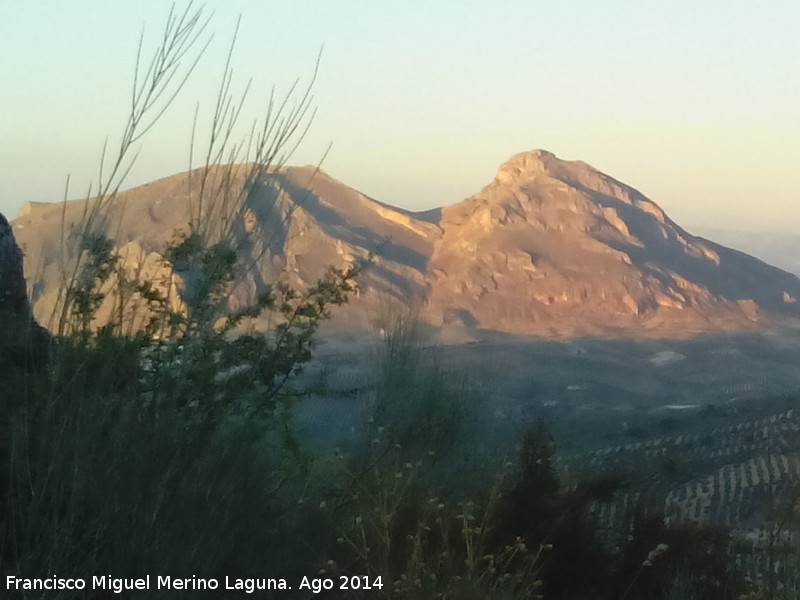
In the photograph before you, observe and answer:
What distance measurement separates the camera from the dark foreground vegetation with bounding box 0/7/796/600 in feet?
15.2

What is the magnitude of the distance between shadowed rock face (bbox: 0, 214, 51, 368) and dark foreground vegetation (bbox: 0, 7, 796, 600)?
0.30 ft

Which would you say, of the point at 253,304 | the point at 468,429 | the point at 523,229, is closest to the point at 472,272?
the point at 523,229

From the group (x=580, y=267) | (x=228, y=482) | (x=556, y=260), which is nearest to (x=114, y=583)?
(x=228, y=482)

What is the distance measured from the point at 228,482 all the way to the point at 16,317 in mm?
1910

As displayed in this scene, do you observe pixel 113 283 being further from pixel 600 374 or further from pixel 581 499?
pixel 600 374

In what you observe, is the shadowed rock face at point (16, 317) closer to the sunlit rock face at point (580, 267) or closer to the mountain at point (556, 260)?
the mountain at point (556, 260)

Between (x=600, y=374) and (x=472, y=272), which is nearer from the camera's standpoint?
(x=600, y=374)

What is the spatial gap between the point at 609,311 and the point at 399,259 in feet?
50.7

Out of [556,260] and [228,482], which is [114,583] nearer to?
[228,482]

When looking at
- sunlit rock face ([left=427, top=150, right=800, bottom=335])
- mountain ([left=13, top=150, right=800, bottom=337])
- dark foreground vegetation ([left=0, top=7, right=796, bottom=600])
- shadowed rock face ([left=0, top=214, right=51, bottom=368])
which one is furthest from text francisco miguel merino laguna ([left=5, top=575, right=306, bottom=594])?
sunlit rock face ([left=427, top=150, right=800, bottom=335])

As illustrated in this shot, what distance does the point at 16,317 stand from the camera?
650cm

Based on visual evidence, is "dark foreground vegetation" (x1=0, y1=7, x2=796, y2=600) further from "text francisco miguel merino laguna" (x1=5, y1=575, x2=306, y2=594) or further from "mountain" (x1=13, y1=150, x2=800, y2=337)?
"mountain" (x1=13, y1=150, x2=800, y2=337)

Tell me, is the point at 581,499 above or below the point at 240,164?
below

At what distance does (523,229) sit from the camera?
3105 inches
